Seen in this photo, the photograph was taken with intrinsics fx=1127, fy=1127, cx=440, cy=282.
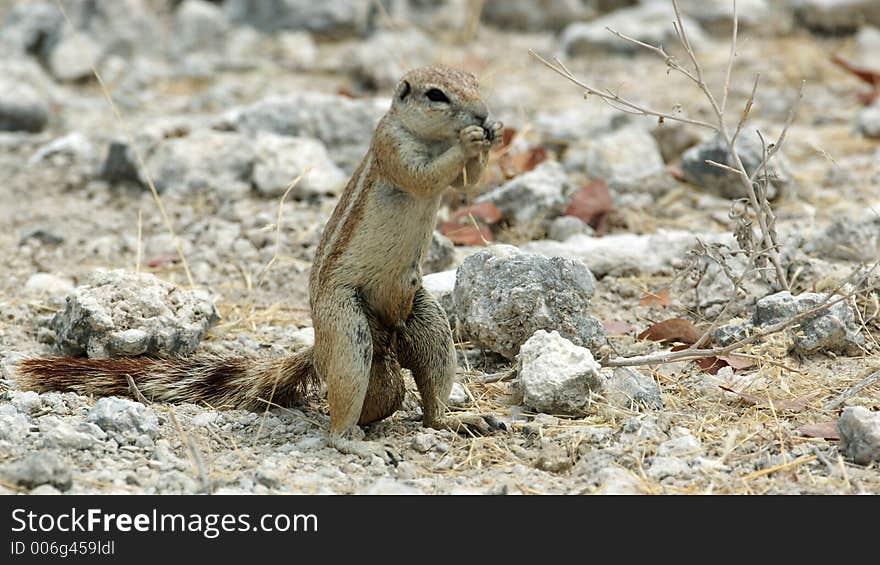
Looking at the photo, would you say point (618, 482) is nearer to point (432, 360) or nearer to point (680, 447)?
point (680, 447)

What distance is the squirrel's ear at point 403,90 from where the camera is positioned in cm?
394

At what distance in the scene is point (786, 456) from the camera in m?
3.85

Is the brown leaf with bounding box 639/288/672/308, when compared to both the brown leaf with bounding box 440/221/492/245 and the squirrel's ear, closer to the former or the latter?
the brown leaf with bounding box 440/221/492/245

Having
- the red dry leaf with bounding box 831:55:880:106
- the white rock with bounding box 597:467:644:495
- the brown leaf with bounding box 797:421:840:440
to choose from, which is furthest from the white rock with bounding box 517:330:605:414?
the red dry leaf with bounding box 831:55:880:106

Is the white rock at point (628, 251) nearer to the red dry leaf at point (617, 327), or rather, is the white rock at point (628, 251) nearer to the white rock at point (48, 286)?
the red dry leaf at point (617, 327)

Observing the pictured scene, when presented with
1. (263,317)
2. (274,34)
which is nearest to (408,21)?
(274,34)

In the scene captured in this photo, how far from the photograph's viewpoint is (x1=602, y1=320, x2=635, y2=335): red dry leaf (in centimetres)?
520

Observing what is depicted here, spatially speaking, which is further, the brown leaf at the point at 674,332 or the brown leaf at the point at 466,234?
the brown leaf at the point at 466,234

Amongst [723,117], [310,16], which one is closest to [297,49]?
[310,16]

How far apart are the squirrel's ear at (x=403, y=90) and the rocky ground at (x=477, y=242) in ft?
3.36

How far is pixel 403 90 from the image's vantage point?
3.94m

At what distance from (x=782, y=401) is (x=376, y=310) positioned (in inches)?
62.9

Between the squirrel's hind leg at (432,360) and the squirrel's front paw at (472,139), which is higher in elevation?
the squirrel's front paw at (472,139)

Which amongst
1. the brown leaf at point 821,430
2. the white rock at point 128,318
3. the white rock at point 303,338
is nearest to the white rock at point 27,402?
the white rock at point 128,318
